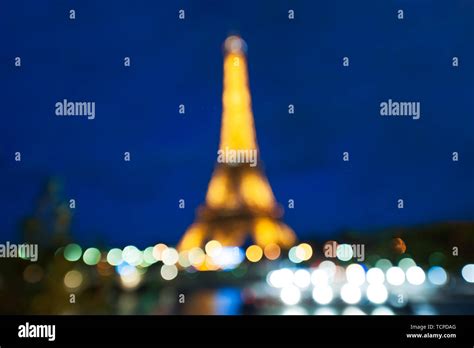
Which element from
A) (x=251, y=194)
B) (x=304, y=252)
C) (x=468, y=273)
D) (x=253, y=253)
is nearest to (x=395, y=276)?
(x=468, y=273)

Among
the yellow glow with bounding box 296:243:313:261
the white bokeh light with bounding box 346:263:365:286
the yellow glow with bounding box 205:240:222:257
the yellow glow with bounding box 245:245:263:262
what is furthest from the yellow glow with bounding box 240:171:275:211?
the white bokeh light with bounding box 346:263:365:286

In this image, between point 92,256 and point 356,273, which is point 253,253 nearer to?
point 356,273

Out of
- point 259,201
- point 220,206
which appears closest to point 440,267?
point 259,201

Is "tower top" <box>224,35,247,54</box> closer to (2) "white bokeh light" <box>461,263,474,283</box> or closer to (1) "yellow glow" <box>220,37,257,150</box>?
(1) "yellow glow" <box>220,37,257,150</box>

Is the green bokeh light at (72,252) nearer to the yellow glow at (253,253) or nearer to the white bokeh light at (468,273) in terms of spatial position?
the yellow glow at (253,253)

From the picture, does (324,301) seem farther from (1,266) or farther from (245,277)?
(1,266)

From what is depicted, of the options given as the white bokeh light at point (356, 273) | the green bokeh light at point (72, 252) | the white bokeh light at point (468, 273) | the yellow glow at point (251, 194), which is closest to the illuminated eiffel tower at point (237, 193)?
the yellow glow at point (251, 194)
